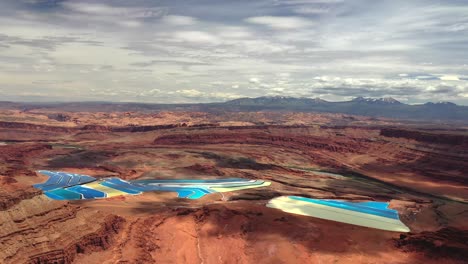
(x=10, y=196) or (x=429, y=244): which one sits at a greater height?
(x=10, y=196)

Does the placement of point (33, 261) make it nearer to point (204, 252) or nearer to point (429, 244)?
point (204, 252)

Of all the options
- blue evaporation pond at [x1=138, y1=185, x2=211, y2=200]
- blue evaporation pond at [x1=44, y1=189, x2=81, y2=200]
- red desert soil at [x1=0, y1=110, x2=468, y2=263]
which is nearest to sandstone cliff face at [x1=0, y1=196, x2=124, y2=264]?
red desert soil at [x1=0, y1=110, x2=468, y2=263]

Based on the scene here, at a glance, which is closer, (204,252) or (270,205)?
(204,252)

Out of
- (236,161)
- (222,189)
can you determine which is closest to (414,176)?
(236,161)

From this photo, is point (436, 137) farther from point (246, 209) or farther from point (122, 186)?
point (122, 186)

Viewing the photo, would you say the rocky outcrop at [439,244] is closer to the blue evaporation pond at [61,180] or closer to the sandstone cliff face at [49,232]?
the sandstone cliff face at [49,232]

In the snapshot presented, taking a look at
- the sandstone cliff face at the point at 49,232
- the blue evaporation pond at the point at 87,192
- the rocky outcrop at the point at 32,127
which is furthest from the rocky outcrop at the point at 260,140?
the sandstone cliff face at the point at 49,232

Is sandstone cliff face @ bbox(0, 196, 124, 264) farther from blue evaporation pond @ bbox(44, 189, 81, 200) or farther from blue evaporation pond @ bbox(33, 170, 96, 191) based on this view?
blue evaporation pond @ bbox(33, 170, 96, 191)
